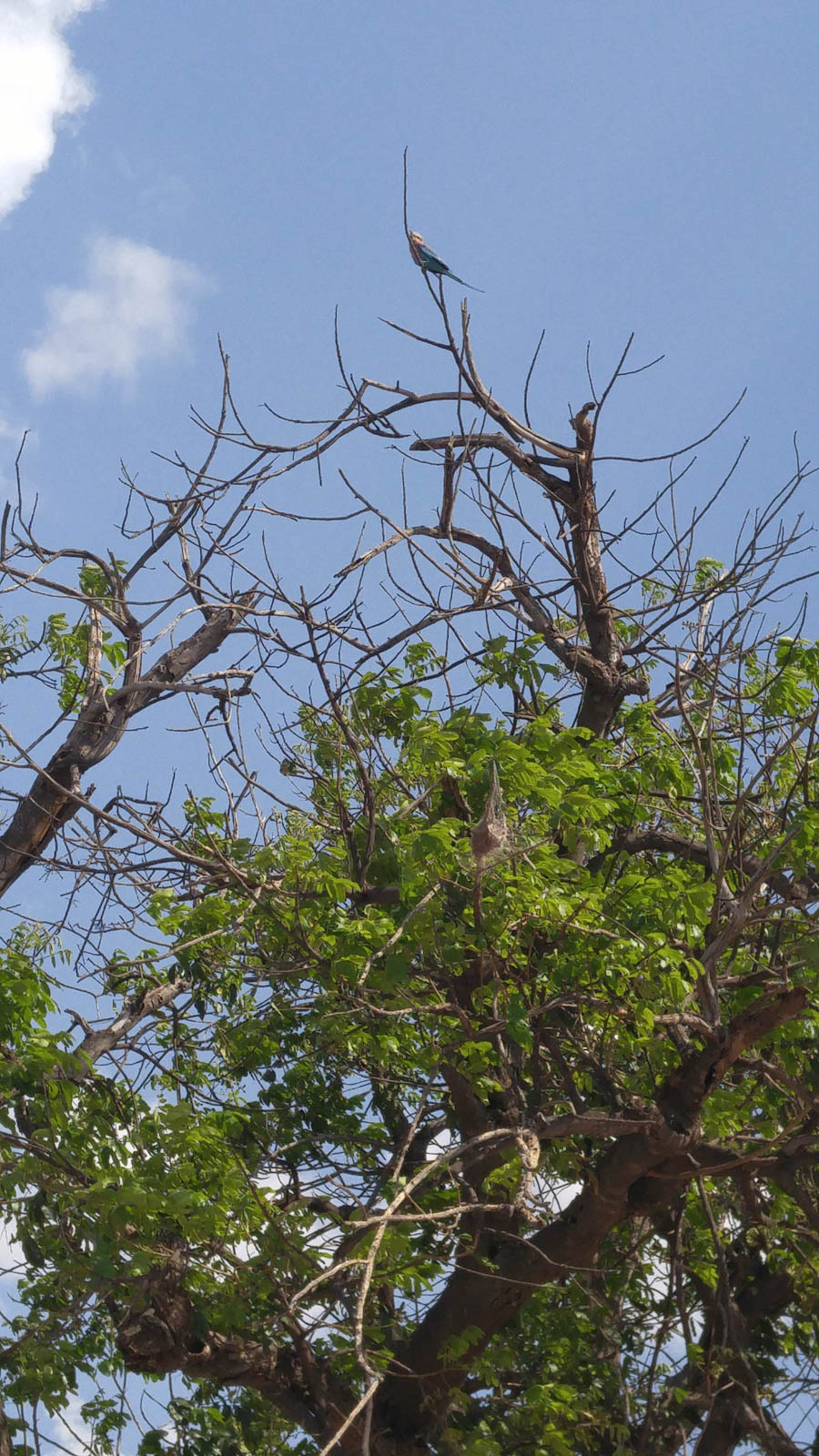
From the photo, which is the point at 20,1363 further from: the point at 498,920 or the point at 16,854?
the point at 498,920

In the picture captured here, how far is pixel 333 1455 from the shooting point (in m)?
6.64

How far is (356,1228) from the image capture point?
472cm

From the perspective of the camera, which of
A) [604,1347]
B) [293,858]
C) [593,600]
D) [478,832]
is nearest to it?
[478,832]

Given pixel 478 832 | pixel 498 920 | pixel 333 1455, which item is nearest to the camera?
pixel 478 832

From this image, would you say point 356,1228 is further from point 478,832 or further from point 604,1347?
point 604,1347

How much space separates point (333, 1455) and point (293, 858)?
9.97 ft

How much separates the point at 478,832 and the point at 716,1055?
77.1 inches

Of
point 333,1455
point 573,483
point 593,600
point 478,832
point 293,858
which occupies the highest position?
point 573,483

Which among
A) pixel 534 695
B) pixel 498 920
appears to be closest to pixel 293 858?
pixel 498 920

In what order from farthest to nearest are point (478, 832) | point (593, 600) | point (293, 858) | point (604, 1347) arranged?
point (593, 600), point (604, 1347), point (293, 858), point (478, 832)

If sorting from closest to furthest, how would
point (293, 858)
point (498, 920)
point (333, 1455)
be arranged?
point (498, 920), point (293, 858), point (333, 1455)

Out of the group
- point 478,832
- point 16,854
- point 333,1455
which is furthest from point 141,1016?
point 478,832

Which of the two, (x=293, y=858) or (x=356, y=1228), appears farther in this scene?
(x=293, y=858)

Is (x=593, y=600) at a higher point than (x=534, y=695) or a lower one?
higher
